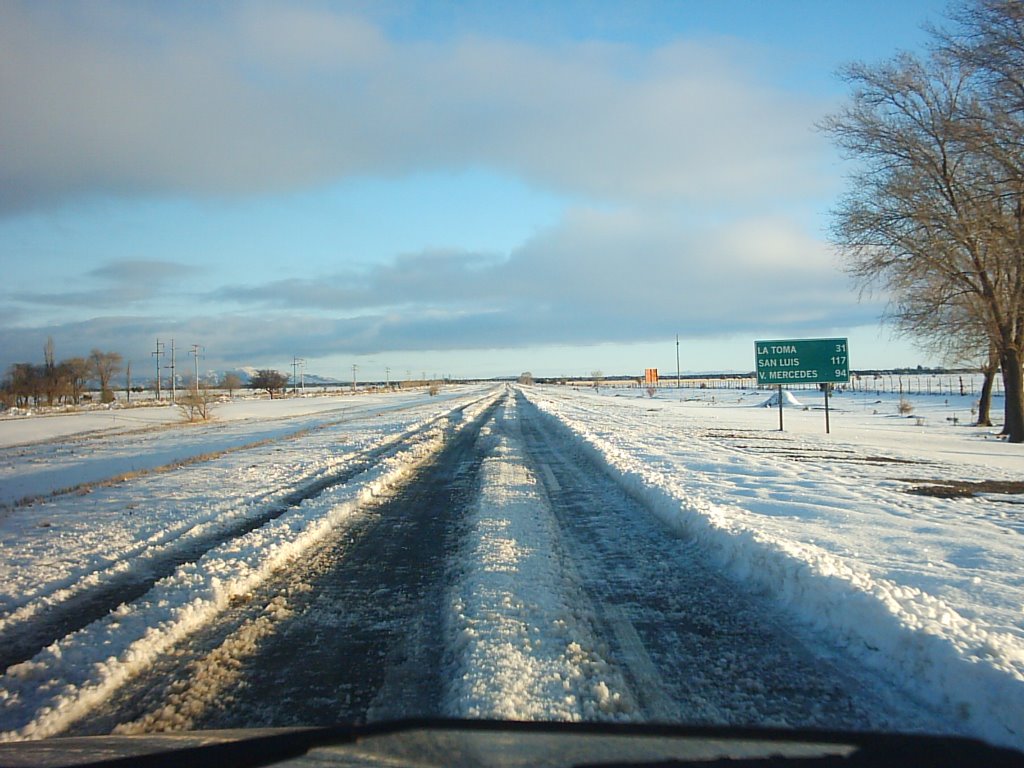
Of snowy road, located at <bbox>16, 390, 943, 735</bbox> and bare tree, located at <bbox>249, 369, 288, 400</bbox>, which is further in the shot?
bare tree, located at <bbox>249, 369, 288, 400</bbox>

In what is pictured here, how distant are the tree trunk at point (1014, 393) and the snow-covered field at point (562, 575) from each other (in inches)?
256

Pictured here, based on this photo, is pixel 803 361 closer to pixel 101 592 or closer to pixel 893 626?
pixel 893 626

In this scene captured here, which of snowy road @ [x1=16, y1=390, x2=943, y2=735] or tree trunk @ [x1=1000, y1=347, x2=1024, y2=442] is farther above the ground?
tree trunk @ [x1=1000, y1=347, x2=1024, y2=442]

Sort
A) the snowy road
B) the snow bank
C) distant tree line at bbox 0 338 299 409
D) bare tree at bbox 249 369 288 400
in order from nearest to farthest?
1. the snow bank
2. the snowy road
3. distant tree line at bbox 0 338 299 409
4. bare tree at bbox 249 369 288 400

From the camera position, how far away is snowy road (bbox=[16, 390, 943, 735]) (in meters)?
3.78

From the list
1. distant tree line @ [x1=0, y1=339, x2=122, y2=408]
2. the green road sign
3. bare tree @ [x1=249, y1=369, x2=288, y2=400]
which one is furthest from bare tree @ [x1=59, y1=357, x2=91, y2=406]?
the green road sign

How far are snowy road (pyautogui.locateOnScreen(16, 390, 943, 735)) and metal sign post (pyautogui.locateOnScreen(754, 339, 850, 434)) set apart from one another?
19425 mm

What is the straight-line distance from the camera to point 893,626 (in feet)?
15.1

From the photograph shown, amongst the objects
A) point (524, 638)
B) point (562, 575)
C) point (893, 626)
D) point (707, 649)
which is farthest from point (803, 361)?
point (524, 638)

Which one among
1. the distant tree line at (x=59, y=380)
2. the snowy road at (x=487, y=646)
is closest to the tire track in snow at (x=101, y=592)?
the snowy road at (x=487, y=646)

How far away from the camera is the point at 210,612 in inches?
220

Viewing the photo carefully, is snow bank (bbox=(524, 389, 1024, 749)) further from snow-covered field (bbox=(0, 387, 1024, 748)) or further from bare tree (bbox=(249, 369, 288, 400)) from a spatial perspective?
bare tree (bbox=(249, 369, 288, 400))

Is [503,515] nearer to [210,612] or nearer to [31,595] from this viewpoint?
[210,612]

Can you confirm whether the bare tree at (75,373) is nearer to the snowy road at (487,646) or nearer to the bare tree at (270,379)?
the bare tree at (270,379)
